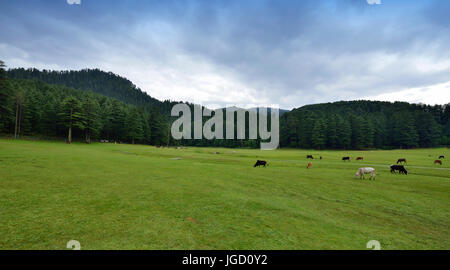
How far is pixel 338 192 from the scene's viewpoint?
43.2 ft

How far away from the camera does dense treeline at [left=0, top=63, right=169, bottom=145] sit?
59281 millimetres

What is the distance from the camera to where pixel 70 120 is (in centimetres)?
5997

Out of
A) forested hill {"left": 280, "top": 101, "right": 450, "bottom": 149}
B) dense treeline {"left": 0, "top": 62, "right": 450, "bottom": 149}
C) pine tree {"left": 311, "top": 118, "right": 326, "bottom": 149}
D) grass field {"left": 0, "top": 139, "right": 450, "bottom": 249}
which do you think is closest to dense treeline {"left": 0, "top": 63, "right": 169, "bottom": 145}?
dense treeline {"left": 0, "top": 62, "right": 450, "bottom": 149}

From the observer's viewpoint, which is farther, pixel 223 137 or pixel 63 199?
pixel 223 137

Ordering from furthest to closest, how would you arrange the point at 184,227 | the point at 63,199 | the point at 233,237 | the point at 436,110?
the point at 436,110
the point at 63,199
the point at 184,227
the point at 233,237

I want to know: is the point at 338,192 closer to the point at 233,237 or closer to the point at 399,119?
the point at 233,237

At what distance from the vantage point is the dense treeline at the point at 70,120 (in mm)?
59281

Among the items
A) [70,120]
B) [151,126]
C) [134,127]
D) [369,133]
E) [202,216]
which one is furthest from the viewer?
[369,133]

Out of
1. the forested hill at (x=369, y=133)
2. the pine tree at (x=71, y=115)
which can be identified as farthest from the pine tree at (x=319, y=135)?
the pine tree at (x=71, y=115)

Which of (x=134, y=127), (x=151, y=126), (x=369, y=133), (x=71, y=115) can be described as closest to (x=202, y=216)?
(x=71, y=115)

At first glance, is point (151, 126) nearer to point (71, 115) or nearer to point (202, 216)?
point (71, 115)

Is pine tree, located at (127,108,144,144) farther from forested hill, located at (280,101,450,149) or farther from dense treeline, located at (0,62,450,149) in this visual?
forested hill, located at (280,101,450,149)

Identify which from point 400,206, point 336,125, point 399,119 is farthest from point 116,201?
point 399,119
